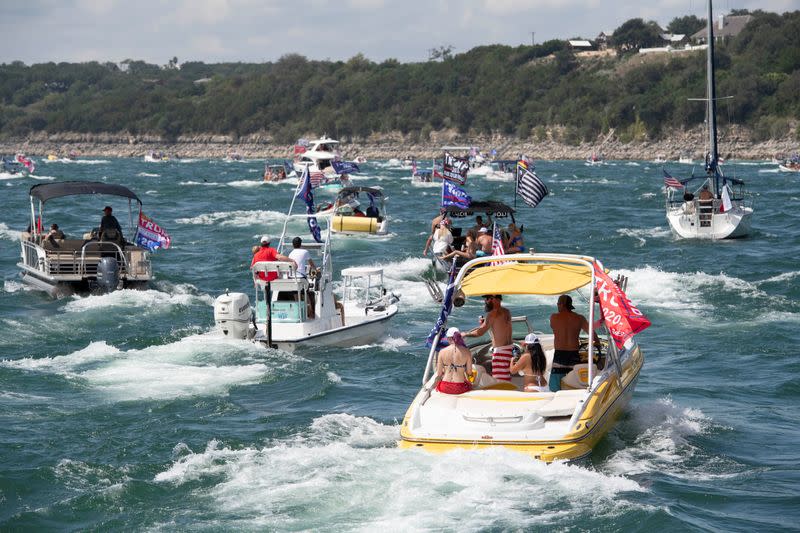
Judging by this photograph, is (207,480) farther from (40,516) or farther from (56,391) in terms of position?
(56,391)

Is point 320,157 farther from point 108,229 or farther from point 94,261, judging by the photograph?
point 94,261

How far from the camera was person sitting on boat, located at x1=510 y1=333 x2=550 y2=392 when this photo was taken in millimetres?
15250

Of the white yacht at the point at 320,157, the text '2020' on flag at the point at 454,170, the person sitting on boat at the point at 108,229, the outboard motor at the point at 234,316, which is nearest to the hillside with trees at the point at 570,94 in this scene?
the white yacht at the point at 320,157

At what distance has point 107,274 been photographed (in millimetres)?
28375

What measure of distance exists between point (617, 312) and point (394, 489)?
3916mm

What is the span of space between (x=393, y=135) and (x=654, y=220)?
125 meters

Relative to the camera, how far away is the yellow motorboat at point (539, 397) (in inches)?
543

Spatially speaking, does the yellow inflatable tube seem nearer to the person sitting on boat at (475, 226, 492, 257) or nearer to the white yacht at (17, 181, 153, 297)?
the white yacht at (17, 181, 153, 297)

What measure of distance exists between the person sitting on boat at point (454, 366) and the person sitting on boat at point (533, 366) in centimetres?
79

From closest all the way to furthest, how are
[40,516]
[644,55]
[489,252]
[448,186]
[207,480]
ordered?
[40,516] < [207,480] < [489,252] < [448,186] < [644,55]

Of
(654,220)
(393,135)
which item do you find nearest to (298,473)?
(654,220)

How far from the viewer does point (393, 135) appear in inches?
6978

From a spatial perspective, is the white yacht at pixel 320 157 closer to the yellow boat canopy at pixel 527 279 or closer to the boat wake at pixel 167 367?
the boat wake at pixel 167 367

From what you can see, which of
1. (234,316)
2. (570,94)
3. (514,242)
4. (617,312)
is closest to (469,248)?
(514,242)
